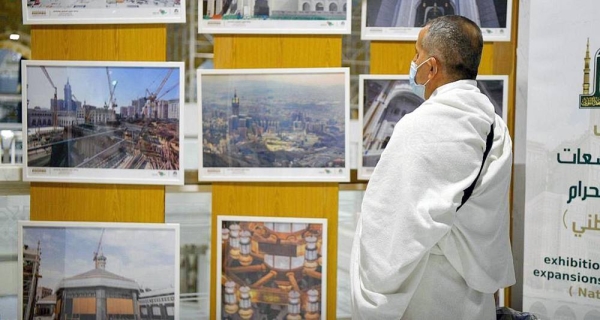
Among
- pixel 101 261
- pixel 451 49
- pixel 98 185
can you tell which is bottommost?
pixel 101 261

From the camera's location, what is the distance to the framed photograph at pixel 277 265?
3926mm

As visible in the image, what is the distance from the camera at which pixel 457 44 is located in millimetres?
2529

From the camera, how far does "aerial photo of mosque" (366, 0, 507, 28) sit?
3.90 meters

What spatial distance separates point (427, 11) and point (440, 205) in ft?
6.27

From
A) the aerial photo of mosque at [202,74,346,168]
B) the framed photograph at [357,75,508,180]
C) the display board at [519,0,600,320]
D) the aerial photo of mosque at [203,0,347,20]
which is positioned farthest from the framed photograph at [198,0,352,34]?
the display board at [519,0,600,320]

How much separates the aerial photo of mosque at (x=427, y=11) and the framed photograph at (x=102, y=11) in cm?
117

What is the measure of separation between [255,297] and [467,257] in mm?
1791

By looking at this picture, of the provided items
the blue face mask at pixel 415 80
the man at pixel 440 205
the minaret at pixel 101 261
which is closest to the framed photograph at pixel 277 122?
the minaret at pixel 101 261

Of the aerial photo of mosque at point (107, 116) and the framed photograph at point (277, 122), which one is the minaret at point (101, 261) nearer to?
the aerial photo of mosque at point (107, 116)

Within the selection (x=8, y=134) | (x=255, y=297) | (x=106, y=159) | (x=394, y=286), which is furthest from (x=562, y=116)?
(x=8, y=134)

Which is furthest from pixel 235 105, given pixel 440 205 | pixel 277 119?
pixel 440 205

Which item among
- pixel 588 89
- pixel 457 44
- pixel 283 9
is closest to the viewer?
pixel 457 44

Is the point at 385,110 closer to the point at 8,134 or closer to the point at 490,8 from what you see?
the point at 490,8

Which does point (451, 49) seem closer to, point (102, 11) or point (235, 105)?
point (235, 105)
